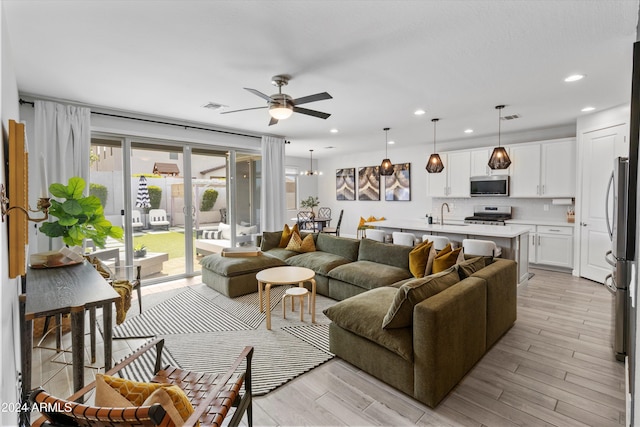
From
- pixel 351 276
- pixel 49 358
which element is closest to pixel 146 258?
pixel 49 358

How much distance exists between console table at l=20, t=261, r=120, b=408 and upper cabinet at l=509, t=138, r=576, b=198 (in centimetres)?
662

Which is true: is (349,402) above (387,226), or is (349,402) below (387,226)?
below

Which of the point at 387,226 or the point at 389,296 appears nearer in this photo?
the point at 389,296

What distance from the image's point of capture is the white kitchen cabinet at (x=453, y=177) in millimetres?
6766

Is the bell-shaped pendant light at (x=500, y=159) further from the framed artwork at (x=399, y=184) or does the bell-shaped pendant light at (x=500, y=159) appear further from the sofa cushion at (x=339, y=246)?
the framed artwork at (x=399, y=184)

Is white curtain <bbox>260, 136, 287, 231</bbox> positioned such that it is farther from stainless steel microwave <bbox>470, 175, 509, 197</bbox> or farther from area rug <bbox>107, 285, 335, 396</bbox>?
stainless steel microwave <bbox>470, 175, 509, 197</bbox>

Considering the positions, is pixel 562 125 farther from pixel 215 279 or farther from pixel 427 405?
pixel 215 279

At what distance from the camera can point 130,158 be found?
485cm

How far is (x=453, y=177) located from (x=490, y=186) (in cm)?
82

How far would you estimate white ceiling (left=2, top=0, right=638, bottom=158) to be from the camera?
213 cm

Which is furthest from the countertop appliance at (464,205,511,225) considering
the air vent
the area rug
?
the area rug

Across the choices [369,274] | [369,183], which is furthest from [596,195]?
[369,183]

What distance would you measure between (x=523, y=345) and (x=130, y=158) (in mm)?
5602

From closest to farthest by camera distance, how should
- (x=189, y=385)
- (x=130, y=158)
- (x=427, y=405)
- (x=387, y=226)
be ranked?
(x=189, y=385), (x=427, y=405), (x=130, y=158), (x=387, y=226)
